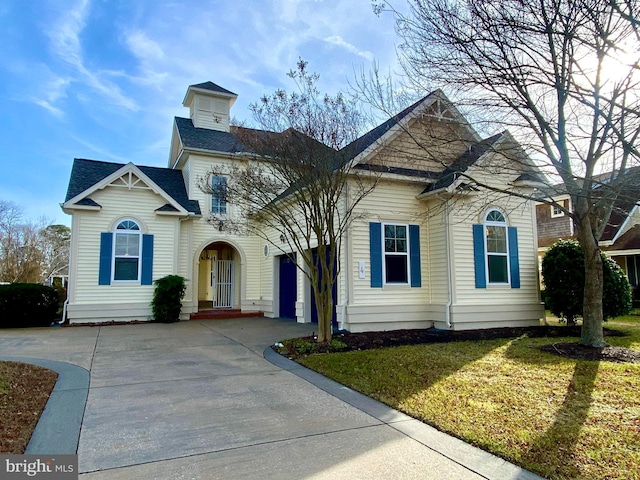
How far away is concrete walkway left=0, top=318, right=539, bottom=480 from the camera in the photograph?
3480 mm

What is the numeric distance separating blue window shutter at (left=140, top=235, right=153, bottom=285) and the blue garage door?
4.62 metres

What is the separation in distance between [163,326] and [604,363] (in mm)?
11756

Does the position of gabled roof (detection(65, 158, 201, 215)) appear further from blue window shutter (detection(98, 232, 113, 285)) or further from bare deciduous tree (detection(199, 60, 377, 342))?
bare deciduous tree (detection(199, 60, 377, 342))

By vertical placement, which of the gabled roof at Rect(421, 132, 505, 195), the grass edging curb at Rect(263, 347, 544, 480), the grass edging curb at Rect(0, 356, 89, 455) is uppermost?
the gabled roof at Rect(421, 132, 505, 195)

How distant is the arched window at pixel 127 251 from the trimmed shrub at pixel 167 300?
962 mm

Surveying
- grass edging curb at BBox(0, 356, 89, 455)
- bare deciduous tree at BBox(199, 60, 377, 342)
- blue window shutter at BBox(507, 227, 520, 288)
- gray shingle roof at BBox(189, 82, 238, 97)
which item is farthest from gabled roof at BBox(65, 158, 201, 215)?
blue window shutter at BBox(507, 227, 520, 288)

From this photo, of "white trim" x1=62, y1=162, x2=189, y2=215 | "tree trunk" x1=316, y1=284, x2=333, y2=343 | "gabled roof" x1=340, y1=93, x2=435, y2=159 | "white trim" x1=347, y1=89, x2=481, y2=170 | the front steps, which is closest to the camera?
"white trim" x1=347, y1=89, x2=481, y2=170

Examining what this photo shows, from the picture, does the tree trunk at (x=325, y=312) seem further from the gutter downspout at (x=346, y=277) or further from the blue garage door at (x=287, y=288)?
the blue garage door at (x=287, y=288)

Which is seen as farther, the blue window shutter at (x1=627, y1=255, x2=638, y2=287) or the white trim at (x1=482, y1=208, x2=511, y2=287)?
the blue window shutter at (x1=627, y1=255, x2=638, y2=287)

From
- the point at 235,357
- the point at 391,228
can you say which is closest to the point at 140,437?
the point at 235,357

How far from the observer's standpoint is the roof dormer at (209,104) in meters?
19.3

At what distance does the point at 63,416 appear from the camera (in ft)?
15.6

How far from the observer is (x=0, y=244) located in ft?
106

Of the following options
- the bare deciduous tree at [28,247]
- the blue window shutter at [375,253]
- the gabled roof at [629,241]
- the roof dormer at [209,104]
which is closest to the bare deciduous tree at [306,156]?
the blue window shutter at [375,253]
